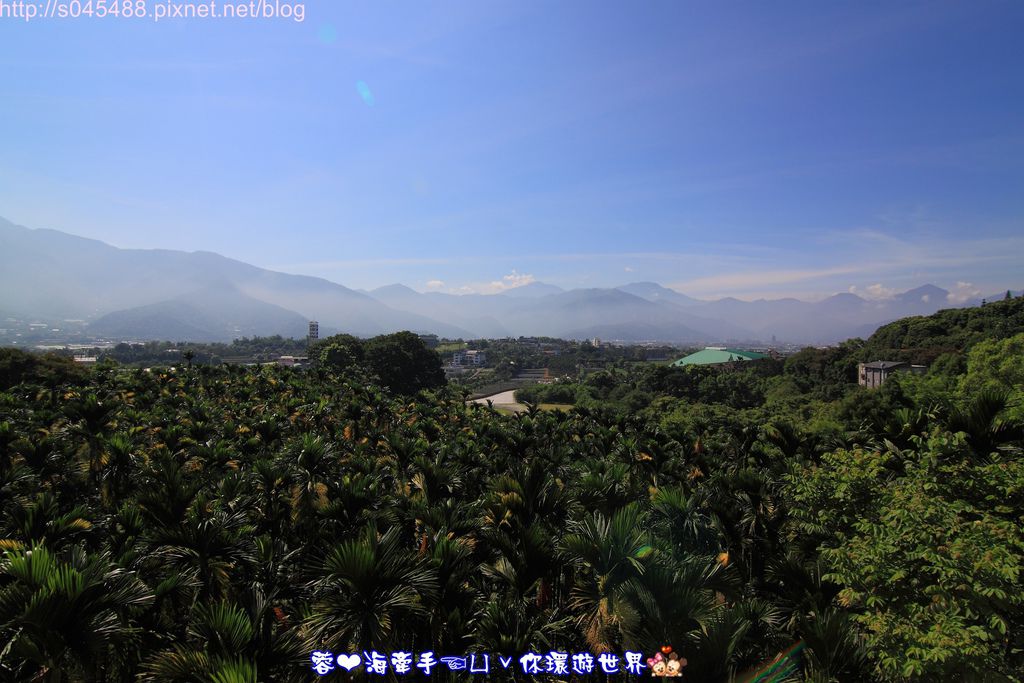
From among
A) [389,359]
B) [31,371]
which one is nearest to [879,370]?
[389,359]

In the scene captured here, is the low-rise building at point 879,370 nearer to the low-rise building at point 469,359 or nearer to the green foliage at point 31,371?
the green foliage at point 31,371

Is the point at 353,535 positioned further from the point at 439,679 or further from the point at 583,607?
the point at 583,607

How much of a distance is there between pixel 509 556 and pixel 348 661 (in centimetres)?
416

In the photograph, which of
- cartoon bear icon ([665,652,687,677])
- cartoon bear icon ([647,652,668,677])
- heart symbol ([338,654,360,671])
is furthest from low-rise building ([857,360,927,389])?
heart symbol ([338,654,360,671])

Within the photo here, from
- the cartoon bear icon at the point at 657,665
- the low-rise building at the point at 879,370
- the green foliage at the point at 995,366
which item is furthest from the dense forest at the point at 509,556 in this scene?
the low-rise building at the point at 879,370

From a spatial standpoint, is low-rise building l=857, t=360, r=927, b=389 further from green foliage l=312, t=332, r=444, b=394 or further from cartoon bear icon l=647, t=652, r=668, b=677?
cartoon bear icon l=647, t=652, r=668, b=677

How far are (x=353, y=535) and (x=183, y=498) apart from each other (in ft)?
14.4

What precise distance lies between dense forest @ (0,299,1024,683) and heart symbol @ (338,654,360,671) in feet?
1.56

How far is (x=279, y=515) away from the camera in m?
15.5

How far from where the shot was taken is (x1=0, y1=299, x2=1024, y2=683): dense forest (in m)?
6.98

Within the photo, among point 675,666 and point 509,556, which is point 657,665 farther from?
point 509,556

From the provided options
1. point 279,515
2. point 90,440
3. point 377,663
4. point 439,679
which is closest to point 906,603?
point 439,679

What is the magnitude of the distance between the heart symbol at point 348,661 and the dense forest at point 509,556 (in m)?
0.48

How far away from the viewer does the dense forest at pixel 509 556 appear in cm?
698
